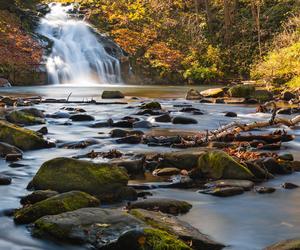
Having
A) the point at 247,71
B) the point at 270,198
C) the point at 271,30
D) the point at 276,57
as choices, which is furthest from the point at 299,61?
the point at 270,198

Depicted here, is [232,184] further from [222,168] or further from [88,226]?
[88,226]

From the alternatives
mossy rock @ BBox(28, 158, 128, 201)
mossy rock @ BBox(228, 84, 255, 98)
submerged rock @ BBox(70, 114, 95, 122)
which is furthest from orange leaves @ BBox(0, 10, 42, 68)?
mossy rock @ BBox(28, 158, 128, 201)

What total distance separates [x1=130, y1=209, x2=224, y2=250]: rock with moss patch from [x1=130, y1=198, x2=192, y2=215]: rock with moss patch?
432 mm

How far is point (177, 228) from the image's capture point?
5.13 metres

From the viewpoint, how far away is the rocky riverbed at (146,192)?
5.02m

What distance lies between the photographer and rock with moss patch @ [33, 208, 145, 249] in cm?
488

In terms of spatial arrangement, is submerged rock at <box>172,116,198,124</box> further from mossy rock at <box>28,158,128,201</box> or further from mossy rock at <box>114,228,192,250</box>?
mossy rock at <box>114,228,192,250</box>

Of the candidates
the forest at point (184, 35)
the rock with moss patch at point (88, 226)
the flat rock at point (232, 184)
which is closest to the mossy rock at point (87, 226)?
the rock with moss patch at point (88, 226)

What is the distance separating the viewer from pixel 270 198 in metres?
6.70

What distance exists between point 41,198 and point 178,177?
2330 mm

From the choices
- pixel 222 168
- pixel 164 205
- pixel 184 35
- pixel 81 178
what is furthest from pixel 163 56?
pixel 164 205

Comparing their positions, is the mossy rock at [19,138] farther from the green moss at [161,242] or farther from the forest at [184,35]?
the forest at [184,35]

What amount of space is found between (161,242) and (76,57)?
34.5 meters

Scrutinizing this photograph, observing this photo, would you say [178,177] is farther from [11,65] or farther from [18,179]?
[11,65]
